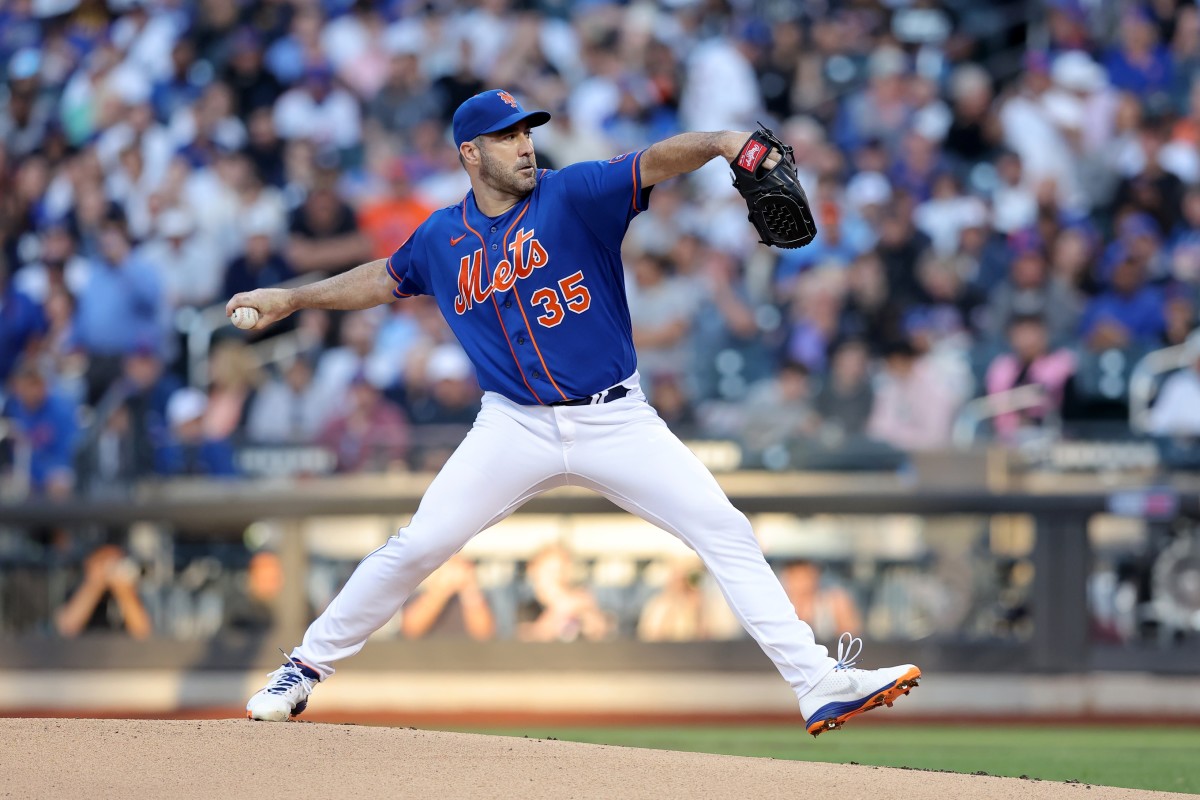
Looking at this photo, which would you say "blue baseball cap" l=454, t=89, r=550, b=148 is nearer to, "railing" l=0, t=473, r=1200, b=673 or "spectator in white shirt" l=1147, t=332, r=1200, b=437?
"railing" l=0, t=473, r=1200, b=673

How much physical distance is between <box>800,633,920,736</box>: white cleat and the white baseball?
6.79 feet

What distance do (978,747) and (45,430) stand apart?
18.2 ft

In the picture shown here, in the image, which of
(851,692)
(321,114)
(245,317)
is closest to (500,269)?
(245,317)

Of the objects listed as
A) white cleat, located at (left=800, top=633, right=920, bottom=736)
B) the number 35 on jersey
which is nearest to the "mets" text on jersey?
the number 35 on jersey

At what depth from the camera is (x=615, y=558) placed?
30.4 feet

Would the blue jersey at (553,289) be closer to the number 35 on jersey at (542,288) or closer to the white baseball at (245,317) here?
the number 35 on jersey at (542,288)

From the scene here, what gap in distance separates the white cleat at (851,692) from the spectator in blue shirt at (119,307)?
707 centimetres

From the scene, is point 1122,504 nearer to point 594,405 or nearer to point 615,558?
point 615,558

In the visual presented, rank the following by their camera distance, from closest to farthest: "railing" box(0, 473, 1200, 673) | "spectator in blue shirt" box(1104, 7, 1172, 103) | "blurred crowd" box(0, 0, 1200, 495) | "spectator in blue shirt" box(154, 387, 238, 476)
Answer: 1. "railing" box(0, 473, 1200, 673)
2. "spectator in blue shirt" box(154, 387, 238, 476)
3. "blurred crowd" box(0, 0, 1200, 495)
4. "spectator in blue shirt" box(1104, 7, 1172, 103)

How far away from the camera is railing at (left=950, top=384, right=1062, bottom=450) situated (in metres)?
9.61

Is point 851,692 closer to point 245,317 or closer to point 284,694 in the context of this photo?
point 284,694

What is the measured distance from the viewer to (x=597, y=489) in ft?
18.1

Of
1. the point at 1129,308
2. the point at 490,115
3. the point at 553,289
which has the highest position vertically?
the point at 490,115

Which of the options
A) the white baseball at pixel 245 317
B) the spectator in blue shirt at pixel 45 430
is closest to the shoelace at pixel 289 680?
the white baseball at pixel 245 317
